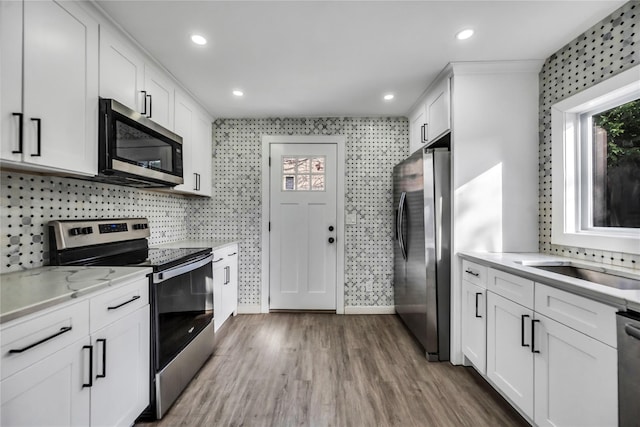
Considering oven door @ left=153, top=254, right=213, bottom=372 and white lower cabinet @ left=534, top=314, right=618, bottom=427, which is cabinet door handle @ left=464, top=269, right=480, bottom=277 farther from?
oven door @ left=153, top=254, right=213, bottom=372

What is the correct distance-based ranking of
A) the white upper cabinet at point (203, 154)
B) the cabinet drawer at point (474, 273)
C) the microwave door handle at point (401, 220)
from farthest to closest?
the white upper cabinet at point (203, 154), the microwave door handle at point (401, 220), the cabinet drawer at point (474, 273)

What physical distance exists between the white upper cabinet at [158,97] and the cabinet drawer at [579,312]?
8.82 ft

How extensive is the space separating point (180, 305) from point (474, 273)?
6.67 feet

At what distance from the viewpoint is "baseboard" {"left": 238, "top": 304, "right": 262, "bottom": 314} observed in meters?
3.34

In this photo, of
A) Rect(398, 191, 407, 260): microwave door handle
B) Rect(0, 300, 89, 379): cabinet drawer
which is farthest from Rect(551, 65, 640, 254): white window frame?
Rect(0, 300, 89, 379): cabinet drawer

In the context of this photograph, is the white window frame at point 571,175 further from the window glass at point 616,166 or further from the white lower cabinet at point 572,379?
the white lower cabinet at point 572,379

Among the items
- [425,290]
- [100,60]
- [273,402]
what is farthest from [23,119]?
[425,290]

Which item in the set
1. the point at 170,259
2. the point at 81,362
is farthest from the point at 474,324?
the point at 81,362

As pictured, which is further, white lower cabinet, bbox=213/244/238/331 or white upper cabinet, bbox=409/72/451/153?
white lower cabinet, bbox=213/244/238/331

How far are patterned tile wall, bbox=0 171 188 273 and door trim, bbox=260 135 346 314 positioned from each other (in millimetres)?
1371

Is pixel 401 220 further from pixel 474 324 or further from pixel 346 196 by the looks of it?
pixel 474 324

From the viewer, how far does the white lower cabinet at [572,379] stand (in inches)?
42.1

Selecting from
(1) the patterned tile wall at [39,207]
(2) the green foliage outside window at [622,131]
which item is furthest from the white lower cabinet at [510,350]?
(1) the patterned tile wall at [39,207]

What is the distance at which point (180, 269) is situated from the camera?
1828mm
